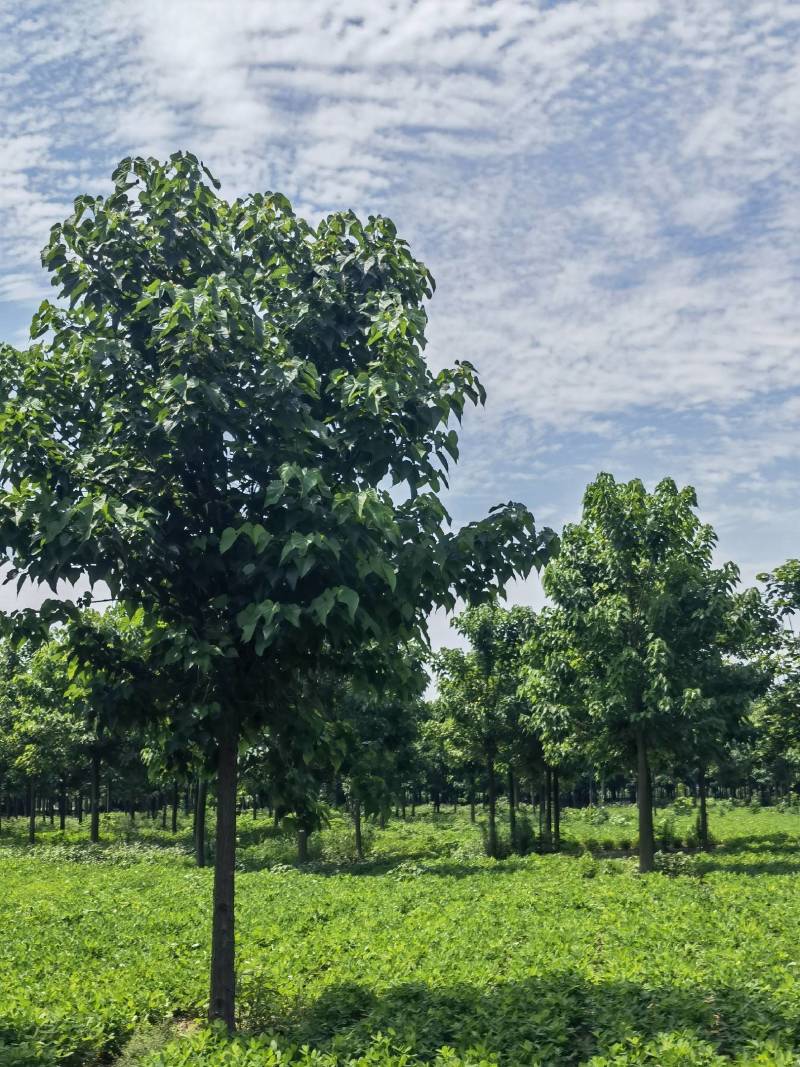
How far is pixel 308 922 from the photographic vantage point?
655 inches

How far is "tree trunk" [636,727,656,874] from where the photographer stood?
23.8 metres

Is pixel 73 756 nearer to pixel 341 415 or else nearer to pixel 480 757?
pixel 480 757

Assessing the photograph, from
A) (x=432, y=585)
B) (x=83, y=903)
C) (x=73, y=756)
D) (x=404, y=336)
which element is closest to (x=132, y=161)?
(x=404, y=336)

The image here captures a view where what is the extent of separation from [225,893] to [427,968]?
381 cm

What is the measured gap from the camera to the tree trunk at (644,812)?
23781 millimetres

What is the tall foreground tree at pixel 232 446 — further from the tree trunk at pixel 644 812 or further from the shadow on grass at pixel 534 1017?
the tree trunk at pixel 644 812

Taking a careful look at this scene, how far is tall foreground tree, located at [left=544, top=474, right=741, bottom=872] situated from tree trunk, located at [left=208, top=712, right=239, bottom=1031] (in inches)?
634

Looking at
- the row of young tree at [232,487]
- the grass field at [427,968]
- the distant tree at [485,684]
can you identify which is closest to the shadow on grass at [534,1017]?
the grass field at [427,968]

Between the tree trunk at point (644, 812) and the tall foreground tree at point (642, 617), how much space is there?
0.03m

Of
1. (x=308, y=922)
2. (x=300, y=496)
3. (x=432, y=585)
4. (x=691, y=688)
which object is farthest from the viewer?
(x=691, y=688)

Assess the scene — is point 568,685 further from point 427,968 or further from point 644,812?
point 427,968

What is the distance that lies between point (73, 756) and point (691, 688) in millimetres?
32638

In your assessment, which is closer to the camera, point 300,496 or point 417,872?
point 300,496

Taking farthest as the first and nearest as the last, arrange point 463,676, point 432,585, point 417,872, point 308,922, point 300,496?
1. point 463,676
2. point 417,872
3. point 308,922
4. point 432,585
5. point 300,496
